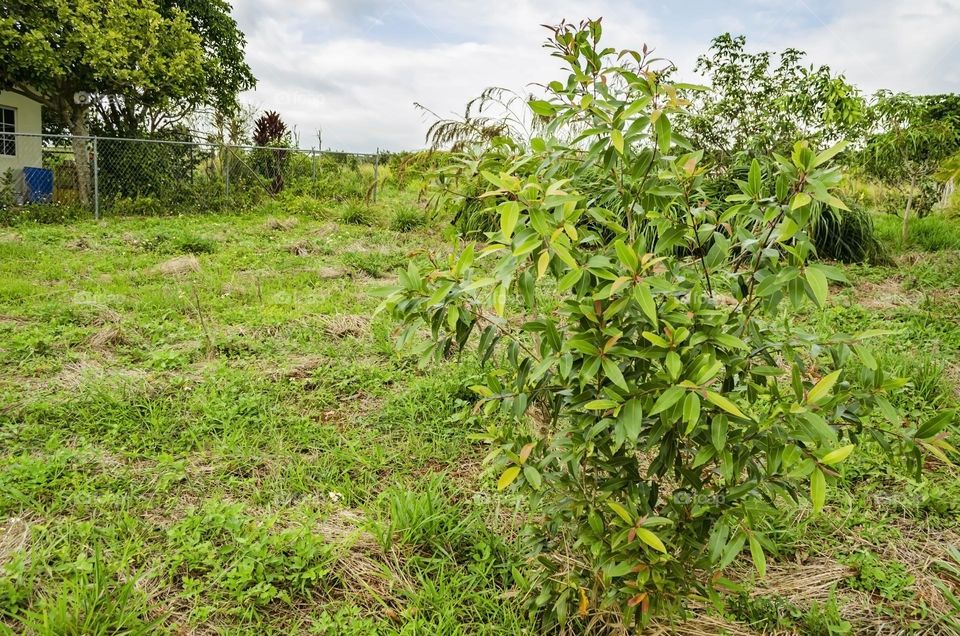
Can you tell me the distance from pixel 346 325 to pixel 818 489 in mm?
3281

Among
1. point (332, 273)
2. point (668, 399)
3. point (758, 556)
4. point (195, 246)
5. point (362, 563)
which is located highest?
point (668, 399)

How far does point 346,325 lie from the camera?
3.97 metres

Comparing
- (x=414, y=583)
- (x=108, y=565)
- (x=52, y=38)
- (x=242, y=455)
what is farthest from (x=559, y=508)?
(x=52, y=38)

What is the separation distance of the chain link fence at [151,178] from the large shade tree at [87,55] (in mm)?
395

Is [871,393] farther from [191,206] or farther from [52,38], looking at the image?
[52,38]

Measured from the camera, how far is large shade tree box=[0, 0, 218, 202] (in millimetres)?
9336

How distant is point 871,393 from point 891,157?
7.20 m

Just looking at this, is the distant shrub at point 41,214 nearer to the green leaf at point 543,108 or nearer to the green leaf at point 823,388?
the green leaf at point 543,108

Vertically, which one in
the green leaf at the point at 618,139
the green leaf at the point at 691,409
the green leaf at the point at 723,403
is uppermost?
the green leaf at the point at 618,139

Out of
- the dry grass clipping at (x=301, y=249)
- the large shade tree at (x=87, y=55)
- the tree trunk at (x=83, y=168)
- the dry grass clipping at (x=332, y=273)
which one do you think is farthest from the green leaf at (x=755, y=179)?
the tree trunk at (x=83, y=168)

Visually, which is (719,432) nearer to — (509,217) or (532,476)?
(532,476)

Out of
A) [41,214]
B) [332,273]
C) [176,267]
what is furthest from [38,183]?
[332,273]

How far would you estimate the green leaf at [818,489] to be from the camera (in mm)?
1069

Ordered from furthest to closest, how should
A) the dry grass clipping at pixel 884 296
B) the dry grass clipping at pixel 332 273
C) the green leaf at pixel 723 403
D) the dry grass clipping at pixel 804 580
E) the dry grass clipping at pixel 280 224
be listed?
the dry grass clipping at pixel 280 224 < the dry grass clipping at pixel 332 273 < the dry grass clipping at pixel 884 296 < the dry grass clipping at pixel 804 580 < the green leaf at pixel 723 403
